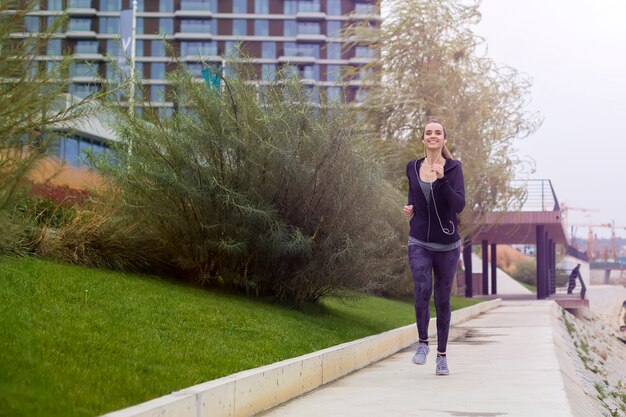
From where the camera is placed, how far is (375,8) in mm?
40281

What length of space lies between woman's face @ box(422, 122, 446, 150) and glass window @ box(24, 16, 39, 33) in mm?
4017

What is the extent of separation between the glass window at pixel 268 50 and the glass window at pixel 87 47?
1698 centimetres

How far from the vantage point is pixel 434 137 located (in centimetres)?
898

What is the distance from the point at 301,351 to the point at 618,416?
3288 millimetres

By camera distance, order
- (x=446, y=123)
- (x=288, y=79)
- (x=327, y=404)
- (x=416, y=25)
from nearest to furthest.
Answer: (x=327, y=404)
(x=288, y=79)
(x=446, y=123)
(x=416, y=25)

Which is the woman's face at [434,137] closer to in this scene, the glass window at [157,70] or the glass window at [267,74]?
the glass window at [267,74]

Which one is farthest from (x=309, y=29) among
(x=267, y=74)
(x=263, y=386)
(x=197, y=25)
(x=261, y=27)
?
(x=263, y=386)

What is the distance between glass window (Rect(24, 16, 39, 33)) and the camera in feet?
20.7

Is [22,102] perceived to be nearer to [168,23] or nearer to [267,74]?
[267,74]

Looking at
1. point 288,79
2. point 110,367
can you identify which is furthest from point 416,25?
point 110,367

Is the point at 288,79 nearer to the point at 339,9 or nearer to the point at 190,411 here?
the point at 190,411

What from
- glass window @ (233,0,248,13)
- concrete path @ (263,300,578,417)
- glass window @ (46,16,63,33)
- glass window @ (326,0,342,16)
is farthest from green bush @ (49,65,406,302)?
glass window @ (326,0,342,16)

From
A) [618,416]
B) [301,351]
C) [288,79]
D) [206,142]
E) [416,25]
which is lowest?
[618,416]

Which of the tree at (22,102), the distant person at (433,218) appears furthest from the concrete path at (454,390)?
the tree at (22,102)
